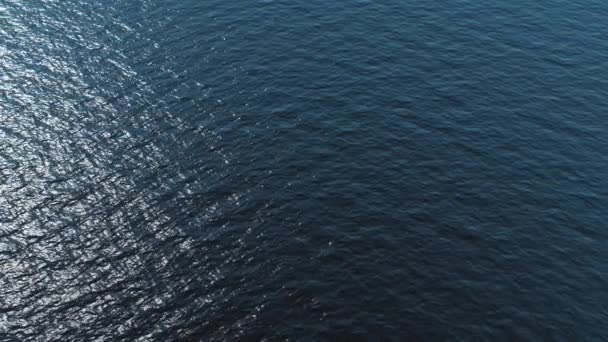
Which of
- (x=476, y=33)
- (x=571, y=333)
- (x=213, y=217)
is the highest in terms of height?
(x=476, y=33)

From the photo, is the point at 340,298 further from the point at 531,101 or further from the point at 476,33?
the point at 476,33

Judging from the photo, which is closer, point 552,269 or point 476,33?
point 552,269

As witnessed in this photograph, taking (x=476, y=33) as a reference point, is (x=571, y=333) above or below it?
below

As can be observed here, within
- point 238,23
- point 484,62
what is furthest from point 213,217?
point 484,62

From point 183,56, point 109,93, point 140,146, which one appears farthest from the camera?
point 183,56

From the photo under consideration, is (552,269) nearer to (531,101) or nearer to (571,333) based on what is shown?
(571,333)

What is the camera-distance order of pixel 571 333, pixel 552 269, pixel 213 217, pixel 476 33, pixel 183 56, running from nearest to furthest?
pixel 571 333 < pixel 552 269 < pixel 213 217 < pixel 183 56 < pixel 476 33
